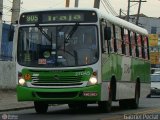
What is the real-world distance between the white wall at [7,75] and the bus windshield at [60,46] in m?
15.5

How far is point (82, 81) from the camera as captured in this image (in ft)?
63.4

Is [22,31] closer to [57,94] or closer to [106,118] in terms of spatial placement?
[57,94]

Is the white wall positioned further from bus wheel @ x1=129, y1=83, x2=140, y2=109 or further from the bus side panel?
bus wheel @ x1=129, y1=83, x2=140, y2=109

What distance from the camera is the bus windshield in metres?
19.5

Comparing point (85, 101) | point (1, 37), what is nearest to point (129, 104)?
point (85, 101)

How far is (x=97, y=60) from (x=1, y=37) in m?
16.7

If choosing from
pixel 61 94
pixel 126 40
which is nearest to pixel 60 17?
pixel 61 94

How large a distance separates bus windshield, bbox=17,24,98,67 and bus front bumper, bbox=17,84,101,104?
75 centimetres

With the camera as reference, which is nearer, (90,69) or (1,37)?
(90,69)

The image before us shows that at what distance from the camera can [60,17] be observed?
65.5ft

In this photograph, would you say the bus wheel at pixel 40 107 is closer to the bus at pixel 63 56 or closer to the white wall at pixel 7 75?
the bus at pixel 63 56

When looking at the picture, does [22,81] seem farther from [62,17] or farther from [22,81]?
[62,17]

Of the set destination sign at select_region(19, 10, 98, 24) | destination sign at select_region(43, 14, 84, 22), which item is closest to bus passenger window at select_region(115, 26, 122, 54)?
destination sign at select_region(19, 10, 98, 24)

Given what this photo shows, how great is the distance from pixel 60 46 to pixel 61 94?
1468 mm
